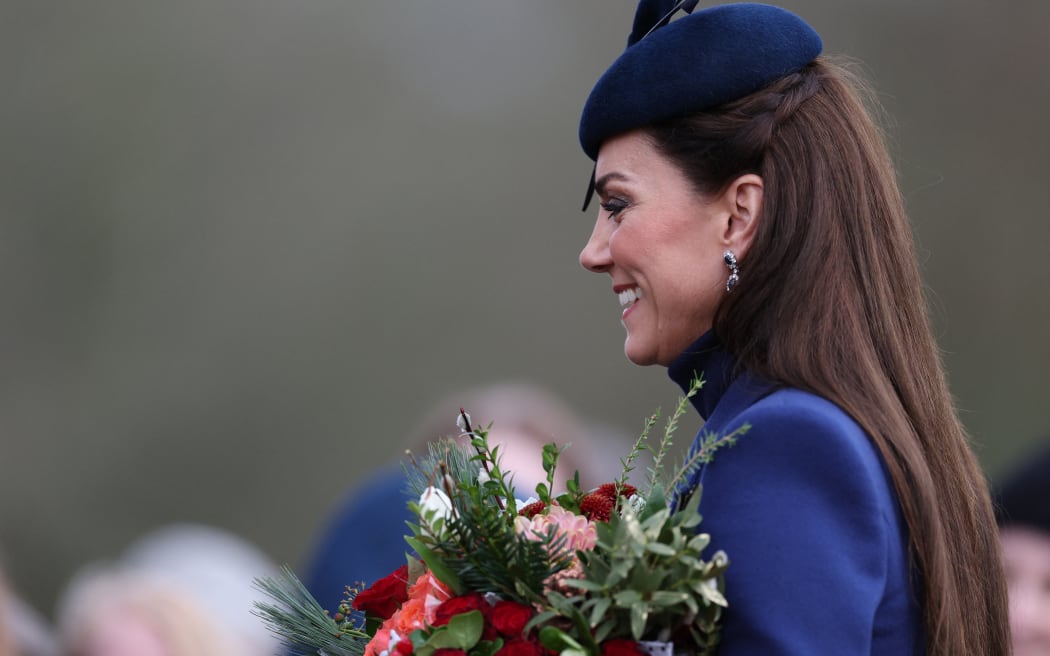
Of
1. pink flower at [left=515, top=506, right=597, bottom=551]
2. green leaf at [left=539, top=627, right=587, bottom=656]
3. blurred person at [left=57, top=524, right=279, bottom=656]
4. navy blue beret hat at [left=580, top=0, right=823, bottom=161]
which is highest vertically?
navy blue beret hat at [left=580, top=0, right=823, bottom=161]

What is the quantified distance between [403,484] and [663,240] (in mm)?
1914

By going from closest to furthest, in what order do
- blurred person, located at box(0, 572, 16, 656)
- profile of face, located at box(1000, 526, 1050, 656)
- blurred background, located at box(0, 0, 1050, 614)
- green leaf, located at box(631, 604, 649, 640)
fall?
green leaf, located at box(631, 604, 649, 640) < blurred person, located at box(0, 572, 16, 656) < profile of face, located at box(1000, 526, 1050, 656) < blurred background, located at box(0, 0, 1050, 614)

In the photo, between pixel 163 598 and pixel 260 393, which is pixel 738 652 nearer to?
pixel 163 598

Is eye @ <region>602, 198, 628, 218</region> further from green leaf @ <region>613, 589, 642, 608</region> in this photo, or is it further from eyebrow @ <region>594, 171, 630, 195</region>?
green leaf @ <region>613, 589, 642, 608</region>

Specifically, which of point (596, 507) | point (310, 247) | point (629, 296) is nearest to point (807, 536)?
point (596, 507)

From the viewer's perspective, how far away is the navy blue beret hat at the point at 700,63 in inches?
91.4

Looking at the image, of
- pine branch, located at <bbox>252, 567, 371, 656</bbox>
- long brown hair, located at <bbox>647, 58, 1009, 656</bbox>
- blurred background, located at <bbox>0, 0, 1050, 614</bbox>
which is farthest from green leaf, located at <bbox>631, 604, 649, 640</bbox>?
blurred background, located at <bbox>0, 0, 1050, 614</bbox>

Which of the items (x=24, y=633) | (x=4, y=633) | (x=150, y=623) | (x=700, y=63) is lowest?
(x=150, y=623)

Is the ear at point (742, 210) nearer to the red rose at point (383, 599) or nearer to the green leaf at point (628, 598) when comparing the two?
the green leaf at point (628, 598)

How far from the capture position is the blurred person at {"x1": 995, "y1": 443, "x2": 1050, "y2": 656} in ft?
11.8

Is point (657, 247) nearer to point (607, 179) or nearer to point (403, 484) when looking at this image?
point (607, 179)

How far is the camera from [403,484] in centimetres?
404

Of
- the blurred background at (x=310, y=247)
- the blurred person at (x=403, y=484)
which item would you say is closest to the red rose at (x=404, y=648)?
the blurred person at (x=403, y=484)

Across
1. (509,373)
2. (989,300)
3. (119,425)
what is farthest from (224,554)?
(989,300)
